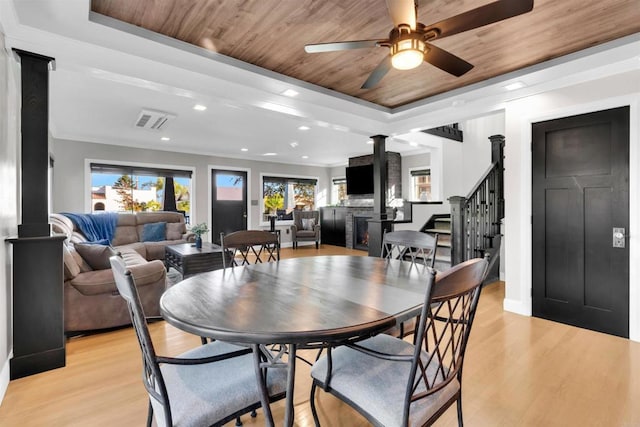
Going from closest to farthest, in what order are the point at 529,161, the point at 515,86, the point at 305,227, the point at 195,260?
the point at 515,86
the point at 529,161
the point at 195,260
the point at 305,227

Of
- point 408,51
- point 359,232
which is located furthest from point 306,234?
point 408,51

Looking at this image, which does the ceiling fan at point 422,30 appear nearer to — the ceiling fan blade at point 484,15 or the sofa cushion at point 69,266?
the ceiling fan blade at point 484,15

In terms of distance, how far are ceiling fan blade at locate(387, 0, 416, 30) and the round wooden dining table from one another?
1.42 m

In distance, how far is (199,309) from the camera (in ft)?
4.29

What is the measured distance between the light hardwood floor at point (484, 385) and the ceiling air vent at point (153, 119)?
9.45 feet

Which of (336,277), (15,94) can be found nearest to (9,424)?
(336,277)

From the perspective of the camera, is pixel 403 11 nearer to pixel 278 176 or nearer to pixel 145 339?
pixel 145 339

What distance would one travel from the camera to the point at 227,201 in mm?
7805

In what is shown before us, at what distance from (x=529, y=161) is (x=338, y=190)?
21.6 feet

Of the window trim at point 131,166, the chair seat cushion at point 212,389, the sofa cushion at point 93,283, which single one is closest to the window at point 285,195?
the window trim at point 131,166

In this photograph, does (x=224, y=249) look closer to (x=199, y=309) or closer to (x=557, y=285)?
(x=199, y=309)

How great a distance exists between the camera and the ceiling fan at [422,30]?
158cm

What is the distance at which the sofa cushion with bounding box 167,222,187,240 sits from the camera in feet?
20.0

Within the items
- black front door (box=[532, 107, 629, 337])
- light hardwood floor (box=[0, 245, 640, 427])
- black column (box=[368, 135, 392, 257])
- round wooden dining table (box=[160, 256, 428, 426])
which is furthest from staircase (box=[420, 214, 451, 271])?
round wooden dining table (box=[160, 256, 428, 426])
